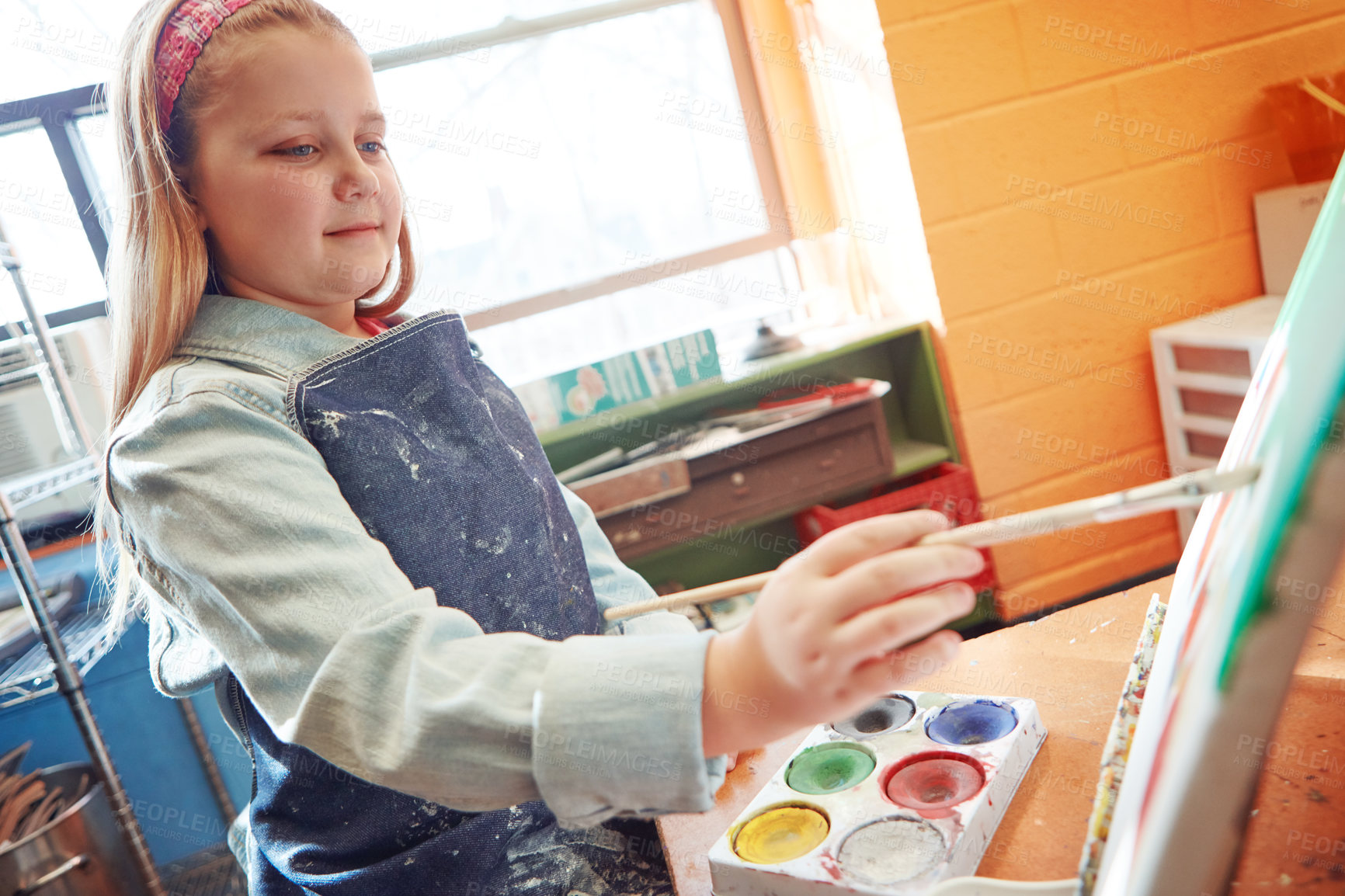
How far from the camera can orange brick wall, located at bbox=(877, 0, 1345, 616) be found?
200 cm

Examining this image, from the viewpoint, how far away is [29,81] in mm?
2141

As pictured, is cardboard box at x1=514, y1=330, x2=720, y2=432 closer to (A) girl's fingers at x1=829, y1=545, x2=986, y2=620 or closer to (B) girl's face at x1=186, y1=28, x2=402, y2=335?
(B) girl's face at x1=186, y1=28, x2=402, y2=335

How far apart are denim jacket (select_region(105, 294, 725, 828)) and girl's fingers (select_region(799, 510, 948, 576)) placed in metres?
0.08

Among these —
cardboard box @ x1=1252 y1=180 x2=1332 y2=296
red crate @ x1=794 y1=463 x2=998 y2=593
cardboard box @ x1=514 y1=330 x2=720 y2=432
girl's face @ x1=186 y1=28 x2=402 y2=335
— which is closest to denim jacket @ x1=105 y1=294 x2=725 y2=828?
girl's face @ x1=186 y1=28 x2=402 y2=335

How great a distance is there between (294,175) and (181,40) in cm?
13

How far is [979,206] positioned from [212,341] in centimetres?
182

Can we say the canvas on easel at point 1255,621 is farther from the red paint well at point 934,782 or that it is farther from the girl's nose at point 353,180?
the girl's nose at point 353,180

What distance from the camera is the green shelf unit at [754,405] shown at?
2090 millimetres

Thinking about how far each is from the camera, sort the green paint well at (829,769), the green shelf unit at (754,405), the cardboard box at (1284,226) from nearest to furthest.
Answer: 1. the green paint well at (829,769)
2. the cardboard box at (1284,226)
3. the green shelf unit at (754,405)

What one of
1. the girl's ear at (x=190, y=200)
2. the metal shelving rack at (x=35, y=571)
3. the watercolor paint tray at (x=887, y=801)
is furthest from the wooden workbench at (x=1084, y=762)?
the metal shelving rack at (x=35, y=571)

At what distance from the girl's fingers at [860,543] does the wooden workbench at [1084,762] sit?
22cm

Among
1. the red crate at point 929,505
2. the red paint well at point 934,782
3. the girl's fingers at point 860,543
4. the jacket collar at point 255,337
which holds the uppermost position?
the jacket collar at point 255,337

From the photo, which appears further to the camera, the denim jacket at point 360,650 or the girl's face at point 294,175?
the girl's face at point 294,175

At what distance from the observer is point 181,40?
0.66 metres
